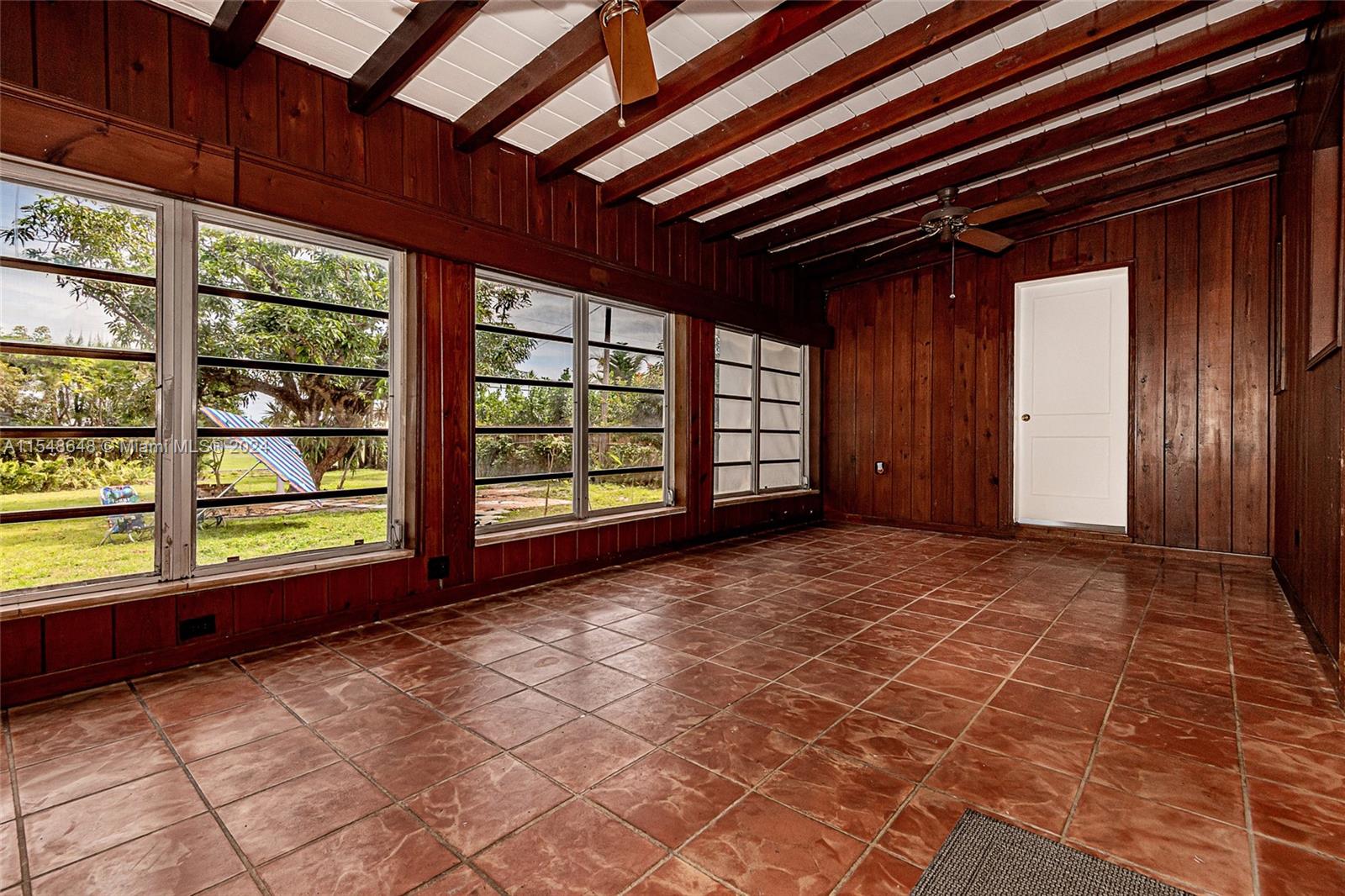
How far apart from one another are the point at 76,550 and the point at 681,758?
9.01ft

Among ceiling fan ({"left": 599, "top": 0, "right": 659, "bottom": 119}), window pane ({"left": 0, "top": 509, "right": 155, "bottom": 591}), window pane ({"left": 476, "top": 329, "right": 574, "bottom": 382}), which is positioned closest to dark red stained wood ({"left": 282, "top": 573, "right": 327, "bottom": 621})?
window pane ({"left": 0, "top": 509, "right": 155, "bottom": 591})

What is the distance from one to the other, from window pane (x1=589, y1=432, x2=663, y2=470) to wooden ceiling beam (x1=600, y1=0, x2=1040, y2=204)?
1.89 m

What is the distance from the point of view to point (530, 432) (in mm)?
4328

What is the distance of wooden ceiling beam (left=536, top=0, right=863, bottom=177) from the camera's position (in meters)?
2.68

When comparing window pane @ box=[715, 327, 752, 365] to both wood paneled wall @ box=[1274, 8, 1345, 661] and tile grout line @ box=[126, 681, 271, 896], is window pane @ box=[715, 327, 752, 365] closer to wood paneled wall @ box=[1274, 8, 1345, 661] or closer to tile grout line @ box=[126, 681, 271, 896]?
wood paneled wall @ box=[1274, 8, 1345, 661]

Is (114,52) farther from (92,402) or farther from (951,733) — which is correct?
(951,733)

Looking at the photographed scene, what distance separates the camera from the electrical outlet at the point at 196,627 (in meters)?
2.78

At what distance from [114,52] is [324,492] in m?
2.15

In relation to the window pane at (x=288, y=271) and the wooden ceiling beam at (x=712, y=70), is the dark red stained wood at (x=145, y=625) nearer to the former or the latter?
the window pane at (x=288, y=271)

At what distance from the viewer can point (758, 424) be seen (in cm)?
658

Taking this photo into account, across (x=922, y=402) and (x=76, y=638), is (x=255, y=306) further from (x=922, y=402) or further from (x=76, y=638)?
(x=922, y=402)

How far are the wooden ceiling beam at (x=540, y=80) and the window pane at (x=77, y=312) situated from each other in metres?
1.91

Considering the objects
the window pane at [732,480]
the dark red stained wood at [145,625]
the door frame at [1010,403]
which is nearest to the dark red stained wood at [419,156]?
the dark red stained wood at [145,625]

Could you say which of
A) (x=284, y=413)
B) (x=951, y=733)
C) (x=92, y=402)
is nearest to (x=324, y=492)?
(x=284, y=413)
